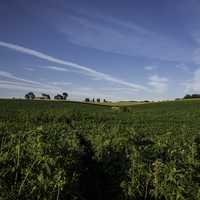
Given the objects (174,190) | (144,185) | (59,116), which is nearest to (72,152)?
(144,185)

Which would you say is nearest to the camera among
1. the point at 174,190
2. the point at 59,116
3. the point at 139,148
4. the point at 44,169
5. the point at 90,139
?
the point at 44,169

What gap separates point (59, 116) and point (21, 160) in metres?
19.1

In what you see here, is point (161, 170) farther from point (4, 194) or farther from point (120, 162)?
point (4, 194)

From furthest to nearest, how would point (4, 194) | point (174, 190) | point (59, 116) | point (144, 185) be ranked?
1. point (59, 116)
2. point (144, 185)
3. point (174, 190)
4. point (4, 194)

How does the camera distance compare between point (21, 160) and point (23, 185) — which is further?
point (21, 160)

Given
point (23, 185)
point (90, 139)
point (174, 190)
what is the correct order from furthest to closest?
point (90, 139) < point (174, 190) < point (23, 185)

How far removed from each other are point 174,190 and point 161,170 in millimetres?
594

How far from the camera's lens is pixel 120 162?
9.54 m

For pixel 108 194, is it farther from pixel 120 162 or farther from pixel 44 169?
pixel 44 169

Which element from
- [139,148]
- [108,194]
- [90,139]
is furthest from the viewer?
[90,139]

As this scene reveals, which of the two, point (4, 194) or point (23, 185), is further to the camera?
point (23, 185)

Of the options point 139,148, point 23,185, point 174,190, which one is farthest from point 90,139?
point 23,185

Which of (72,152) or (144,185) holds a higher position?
(72,152)

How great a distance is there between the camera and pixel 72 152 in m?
8.99
